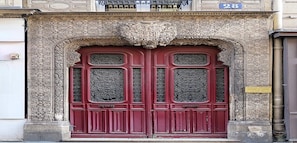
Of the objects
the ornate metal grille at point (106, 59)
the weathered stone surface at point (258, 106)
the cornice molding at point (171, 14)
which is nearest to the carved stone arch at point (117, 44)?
the weathered stone surface at point (258, 106)

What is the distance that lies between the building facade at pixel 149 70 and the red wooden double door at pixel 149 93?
23mm

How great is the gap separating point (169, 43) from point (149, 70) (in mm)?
791

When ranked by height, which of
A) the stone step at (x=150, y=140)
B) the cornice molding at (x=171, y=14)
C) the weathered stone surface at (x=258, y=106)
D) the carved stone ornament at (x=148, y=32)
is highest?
the cornice molding at (x=171, y=14)

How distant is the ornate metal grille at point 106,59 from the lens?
34.2 feet

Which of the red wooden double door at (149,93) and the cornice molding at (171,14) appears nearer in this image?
the cornice molding at (171,14)

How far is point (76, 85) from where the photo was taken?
34.3 ft

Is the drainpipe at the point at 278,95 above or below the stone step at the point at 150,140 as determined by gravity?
above

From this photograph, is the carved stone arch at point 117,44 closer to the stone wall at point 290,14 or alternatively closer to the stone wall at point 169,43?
the stone wall at point 169,43

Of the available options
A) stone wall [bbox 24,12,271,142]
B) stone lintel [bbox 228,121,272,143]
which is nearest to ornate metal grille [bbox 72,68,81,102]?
stone wall [bbox 24,12,271,142]

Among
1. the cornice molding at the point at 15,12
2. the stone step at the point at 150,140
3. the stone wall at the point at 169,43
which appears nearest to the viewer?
the cornice molding at the point at 15,12

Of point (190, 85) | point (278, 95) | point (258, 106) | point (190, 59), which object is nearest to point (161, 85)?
point (190, 85)

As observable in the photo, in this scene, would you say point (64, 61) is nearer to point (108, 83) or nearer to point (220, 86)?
point (108, 83)

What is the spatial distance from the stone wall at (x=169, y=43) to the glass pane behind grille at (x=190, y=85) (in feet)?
2.15

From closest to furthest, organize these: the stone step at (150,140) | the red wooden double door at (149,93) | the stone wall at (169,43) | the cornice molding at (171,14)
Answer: the cornice molding at (171,14), the stone wall at (169,43), the stone step at (150,140), the red wooden double door at (149,93)
